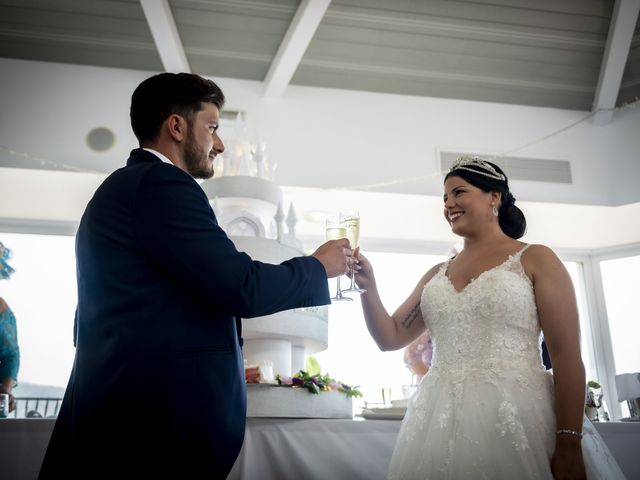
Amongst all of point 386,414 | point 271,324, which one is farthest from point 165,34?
point 386,414

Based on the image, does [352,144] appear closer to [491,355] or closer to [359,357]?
[359,357]

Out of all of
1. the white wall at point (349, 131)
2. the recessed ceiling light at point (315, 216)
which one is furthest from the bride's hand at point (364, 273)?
the recessed ceiling light at point (315, 216)

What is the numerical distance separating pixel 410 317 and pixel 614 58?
3660 millimetres

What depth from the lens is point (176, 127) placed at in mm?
1500

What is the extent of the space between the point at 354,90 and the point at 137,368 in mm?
4383

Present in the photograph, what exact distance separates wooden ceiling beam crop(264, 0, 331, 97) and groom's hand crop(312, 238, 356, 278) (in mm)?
2990

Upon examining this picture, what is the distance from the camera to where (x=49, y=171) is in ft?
14.9

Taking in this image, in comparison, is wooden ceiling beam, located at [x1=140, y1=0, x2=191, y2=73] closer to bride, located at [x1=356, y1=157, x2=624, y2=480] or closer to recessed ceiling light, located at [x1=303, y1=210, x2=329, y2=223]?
recessed ceiling light, located at [x1=303, y1=210, x2=329, y2=223]

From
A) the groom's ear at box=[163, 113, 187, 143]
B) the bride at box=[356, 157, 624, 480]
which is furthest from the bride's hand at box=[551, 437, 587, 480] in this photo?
the groom's ear at box=[163, 113, 187, 143]

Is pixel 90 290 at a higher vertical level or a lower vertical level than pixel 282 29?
lower

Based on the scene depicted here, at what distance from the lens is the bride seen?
61.4 inches

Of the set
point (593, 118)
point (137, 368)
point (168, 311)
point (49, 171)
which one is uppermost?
point (593, 118)

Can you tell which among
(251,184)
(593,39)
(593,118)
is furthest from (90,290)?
(593,118)

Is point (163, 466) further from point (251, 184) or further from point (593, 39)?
point (593, 39)
